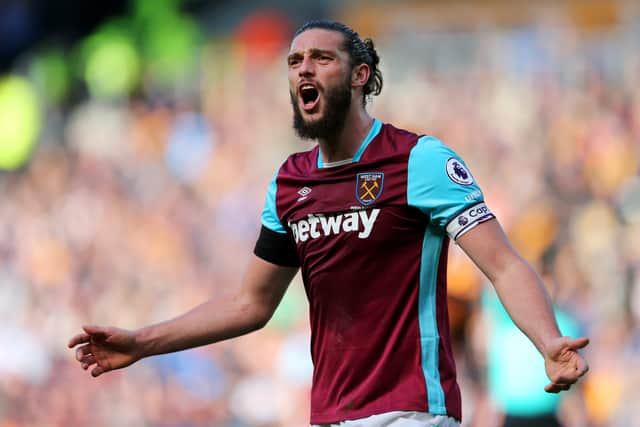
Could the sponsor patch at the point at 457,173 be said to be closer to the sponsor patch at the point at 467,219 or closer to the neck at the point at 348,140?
the sponsor patch at the point at 467,219

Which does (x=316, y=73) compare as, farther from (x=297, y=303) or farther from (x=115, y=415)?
(x=115, y=415)

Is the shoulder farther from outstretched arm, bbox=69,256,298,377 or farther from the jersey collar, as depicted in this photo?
outstretched arm, bbox=69,256,298,377

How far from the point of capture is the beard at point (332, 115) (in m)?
4.47

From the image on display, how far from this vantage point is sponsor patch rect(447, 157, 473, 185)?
4.23 m

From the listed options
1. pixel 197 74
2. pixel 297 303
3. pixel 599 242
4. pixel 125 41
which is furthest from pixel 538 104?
pixel 125 41

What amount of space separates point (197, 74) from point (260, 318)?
39.5 ft

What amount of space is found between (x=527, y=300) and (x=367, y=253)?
64 cm

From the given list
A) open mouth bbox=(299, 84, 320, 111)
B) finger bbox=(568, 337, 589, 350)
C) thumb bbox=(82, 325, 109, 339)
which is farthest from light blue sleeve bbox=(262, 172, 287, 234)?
finger bbox=(568, 337, 589, 350)

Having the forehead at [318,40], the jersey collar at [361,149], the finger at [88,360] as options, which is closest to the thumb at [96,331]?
the finger at [88,360]

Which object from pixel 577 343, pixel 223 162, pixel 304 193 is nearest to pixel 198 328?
pixel 304 193

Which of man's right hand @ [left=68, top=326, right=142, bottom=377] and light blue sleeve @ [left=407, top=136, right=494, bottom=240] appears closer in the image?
light blue sleeve @ [left=407, top=136, right=494, bottom=240]

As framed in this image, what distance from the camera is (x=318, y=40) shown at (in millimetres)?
4523

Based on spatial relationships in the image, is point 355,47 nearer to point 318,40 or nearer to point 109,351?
point 318,40

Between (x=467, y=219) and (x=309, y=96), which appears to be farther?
(x=309, y=96)
